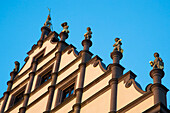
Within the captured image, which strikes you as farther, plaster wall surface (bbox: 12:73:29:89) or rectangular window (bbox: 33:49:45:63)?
rectangular window (bbox: 33:49:45:63)

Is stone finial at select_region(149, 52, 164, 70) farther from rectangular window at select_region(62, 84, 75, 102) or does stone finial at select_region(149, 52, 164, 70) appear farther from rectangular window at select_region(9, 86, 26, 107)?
rectangular window at select_region(9, 86, 26, 107)

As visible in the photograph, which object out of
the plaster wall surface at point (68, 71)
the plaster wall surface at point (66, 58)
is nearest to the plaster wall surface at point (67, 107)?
the plaster wall surface at point (68, 71)

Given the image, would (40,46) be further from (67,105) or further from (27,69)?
(67,105)

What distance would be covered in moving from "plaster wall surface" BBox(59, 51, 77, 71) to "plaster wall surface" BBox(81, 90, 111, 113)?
518 cm

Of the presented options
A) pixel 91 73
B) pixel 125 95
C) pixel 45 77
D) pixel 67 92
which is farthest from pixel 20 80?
pixel 125 95

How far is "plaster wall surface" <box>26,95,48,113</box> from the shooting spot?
26.4 meters

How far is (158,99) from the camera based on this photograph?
20734 millimetres

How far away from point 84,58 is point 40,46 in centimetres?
660

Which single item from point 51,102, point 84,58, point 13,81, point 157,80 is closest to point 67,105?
point 51,102

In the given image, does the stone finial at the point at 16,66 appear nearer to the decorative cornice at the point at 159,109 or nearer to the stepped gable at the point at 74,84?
the stepped gable at the point at 74,84

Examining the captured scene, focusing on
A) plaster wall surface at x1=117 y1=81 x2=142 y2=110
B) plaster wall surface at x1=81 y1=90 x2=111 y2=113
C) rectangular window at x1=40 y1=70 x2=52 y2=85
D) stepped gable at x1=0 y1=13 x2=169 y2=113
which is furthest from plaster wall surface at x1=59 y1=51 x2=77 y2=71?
plaster wall surface at x1=117 y1=81 x2=142 y2=110

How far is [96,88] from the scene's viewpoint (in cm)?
2431

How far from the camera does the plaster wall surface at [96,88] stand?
24141 mm

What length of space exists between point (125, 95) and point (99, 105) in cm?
144
